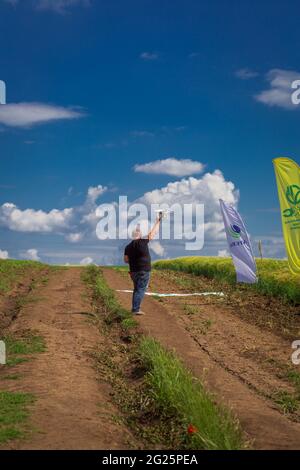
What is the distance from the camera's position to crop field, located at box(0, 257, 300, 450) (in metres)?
7.40

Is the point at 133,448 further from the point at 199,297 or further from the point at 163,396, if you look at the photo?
the point at 199,297

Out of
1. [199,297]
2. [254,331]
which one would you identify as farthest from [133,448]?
[199,297]

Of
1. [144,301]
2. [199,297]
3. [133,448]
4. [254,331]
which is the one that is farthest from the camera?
[199,297]

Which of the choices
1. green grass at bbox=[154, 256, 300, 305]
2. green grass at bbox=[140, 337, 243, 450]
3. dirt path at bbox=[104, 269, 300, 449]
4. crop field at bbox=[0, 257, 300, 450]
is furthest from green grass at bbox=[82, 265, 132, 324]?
green grass at bbox=[140, 337, 243, 450]

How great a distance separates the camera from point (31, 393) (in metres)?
9.50

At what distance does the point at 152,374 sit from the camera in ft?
33.0

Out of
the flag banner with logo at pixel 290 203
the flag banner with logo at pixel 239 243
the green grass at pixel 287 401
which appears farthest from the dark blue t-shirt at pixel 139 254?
the flag banner with logo at pixel 239 243

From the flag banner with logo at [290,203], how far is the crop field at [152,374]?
6.20 ft

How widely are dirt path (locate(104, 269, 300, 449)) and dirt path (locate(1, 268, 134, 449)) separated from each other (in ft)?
4.99

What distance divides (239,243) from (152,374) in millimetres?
15296

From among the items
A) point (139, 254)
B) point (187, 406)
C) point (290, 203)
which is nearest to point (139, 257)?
point (139, 254)

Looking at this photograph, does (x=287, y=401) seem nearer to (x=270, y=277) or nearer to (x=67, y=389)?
(x=67, y=389)
